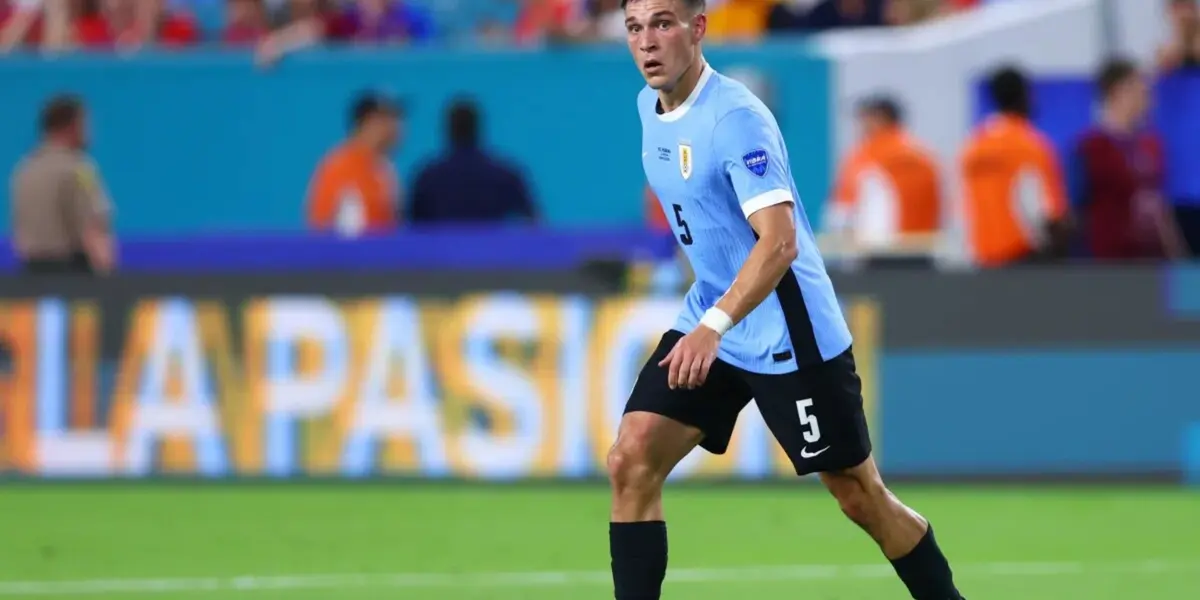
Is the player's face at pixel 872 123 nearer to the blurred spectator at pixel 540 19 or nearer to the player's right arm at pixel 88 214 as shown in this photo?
the blurred spectator at pixel 540 19

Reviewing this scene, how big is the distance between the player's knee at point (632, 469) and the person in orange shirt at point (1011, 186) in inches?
257

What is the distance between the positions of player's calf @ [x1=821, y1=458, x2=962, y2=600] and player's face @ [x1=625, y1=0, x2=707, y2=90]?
1280 mm

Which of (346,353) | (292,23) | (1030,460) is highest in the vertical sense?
(292,23)

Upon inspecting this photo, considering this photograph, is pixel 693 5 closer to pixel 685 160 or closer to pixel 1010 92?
pixel 685 160

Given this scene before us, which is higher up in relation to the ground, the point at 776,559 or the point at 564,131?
the point at 564,131

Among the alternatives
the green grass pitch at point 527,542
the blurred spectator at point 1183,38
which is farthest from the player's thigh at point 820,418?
the blurred spectator at point 1183,38

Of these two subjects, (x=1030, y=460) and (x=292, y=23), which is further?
(x=292, y=23)

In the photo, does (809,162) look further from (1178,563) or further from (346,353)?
(1178,563)

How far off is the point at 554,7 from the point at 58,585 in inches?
377

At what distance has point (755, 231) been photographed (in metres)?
6.03

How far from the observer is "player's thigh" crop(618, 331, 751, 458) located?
6336 millimetres

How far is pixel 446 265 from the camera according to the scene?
1295 cm

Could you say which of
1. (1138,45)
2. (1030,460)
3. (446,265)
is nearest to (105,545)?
(446,265)

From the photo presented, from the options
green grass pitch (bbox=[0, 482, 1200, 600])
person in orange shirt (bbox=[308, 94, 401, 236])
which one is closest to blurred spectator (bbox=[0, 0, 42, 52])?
person in orange shirt (bbox=[308, 94, 401, 236])
